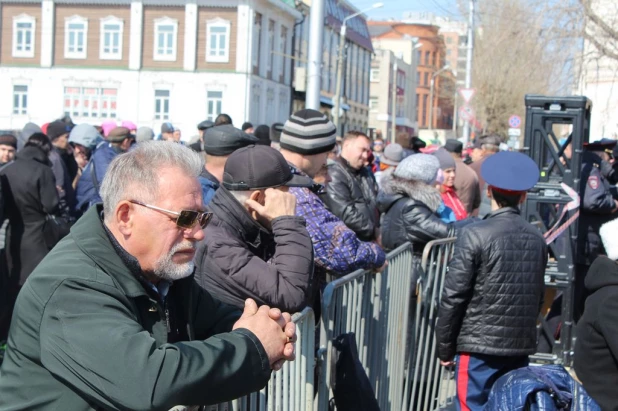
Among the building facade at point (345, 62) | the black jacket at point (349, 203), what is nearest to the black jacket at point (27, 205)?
the black jacket at point (349, 203)

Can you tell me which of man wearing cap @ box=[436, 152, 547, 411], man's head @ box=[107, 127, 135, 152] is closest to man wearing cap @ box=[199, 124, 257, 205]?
man wearing cap @ box=[436, 152, 547, 411]

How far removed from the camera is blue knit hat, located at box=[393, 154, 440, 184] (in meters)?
7.22

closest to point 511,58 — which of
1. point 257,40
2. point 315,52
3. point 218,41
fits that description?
point 257,40

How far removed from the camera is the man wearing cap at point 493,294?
558 centimetres

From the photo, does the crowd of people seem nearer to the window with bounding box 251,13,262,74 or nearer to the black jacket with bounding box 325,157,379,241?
the black jacket with bounding box 325,157,379,241

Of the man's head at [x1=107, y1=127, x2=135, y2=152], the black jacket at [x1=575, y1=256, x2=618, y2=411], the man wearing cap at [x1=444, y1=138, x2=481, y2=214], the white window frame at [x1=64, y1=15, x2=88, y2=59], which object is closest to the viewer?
the black jacket at [x1=575, y1=256, x2=618, y2=411]

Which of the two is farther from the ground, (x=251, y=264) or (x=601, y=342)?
(x=251, y=264)

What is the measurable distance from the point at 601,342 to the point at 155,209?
95.9 inches

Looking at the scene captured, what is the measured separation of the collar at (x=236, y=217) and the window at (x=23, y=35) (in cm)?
5939

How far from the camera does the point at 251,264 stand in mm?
3814

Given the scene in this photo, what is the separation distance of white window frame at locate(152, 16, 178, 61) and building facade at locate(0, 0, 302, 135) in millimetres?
63

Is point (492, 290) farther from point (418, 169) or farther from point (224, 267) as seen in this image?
point (224, 267)

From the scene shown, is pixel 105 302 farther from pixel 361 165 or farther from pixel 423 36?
pixel 423 36

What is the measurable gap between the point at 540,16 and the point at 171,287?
14.6 m
